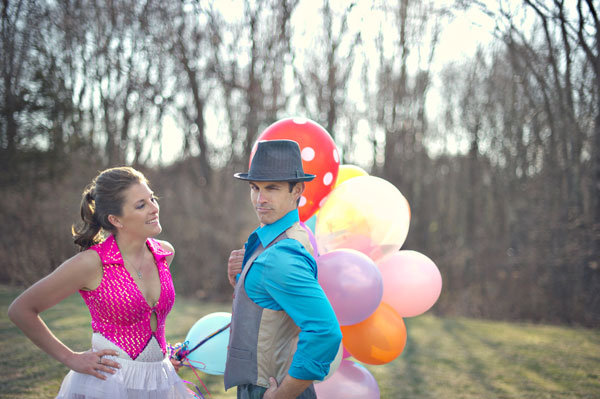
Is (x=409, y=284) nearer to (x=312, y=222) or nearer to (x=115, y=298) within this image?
(x=312, y=222)

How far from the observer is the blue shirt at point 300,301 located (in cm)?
168

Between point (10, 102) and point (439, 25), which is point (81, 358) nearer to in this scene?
point (10, 102)

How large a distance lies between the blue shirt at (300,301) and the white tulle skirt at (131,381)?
731 millimetres

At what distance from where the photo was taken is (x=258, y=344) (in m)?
1.83

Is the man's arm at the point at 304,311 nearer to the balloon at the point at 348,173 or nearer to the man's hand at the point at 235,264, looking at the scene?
the man's hand at the point at 235,264

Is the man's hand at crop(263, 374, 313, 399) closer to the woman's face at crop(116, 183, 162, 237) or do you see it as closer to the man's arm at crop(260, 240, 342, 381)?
the man's arm at crop(260, 240, 342, 381)

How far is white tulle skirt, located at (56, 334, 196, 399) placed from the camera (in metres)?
2.05

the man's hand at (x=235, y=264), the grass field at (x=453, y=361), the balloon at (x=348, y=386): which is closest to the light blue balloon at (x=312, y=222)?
the balloon at (x=348, y=386)

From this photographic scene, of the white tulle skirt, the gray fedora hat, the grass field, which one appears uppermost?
the gray fedora hat

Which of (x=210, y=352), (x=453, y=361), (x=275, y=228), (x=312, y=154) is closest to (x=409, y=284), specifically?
(x=312, y=154)

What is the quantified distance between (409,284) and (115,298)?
1805 mm

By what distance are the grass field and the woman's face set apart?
2785 millimetres

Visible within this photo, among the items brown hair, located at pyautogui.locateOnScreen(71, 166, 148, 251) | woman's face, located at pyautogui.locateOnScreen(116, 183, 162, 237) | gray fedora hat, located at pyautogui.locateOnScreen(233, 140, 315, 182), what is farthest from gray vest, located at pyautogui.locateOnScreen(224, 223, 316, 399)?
brown hair, located at pyautogui.locateOnScreen(71, 166, 148, 251)

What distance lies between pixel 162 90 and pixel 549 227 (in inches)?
341
